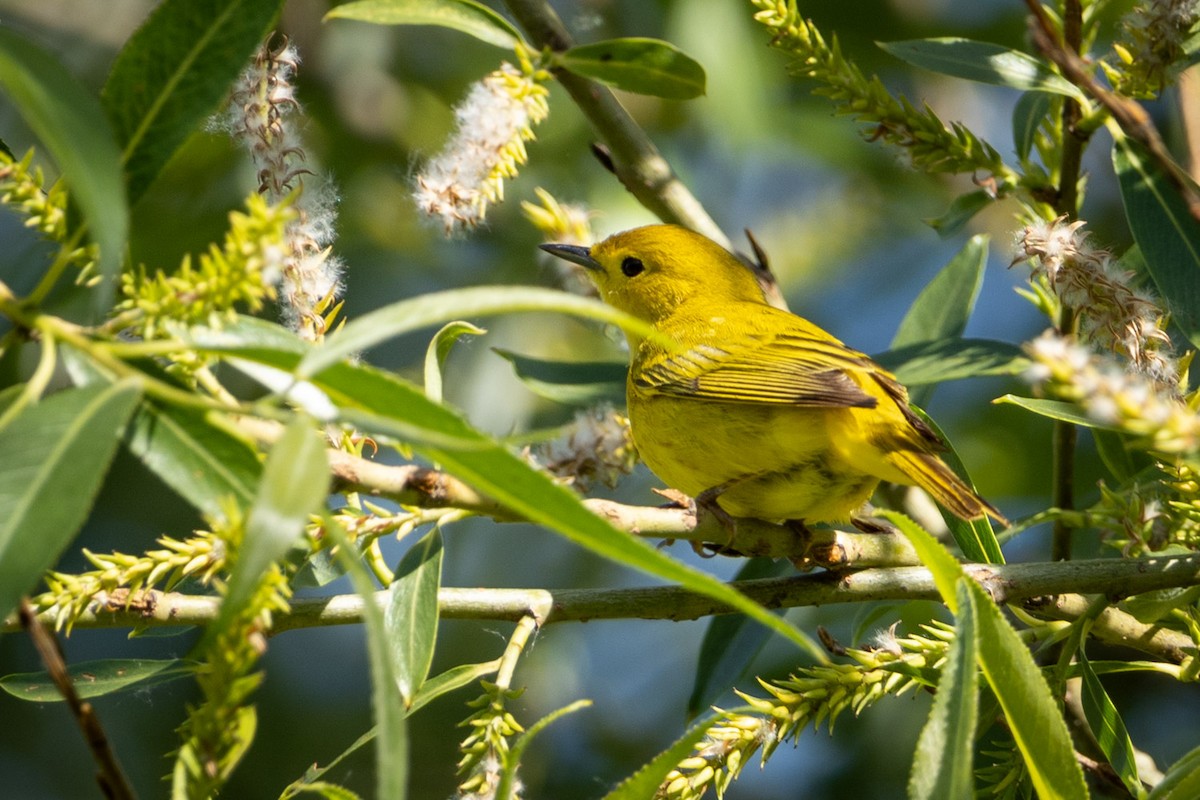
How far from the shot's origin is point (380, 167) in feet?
17.9

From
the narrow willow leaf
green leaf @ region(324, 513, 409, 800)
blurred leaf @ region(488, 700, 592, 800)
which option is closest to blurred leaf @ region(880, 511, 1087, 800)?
the narrow willow leaf

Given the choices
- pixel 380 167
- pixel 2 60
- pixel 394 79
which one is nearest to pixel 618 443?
pixel 2 60

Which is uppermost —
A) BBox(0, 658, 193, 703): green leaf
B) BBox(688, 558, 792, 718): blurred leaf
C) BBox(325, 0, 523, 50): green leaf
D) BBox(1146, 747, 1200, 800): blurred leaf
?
BBox(325, 0, 523, 50): green leaf

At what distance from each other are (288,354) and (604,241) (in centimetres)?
294

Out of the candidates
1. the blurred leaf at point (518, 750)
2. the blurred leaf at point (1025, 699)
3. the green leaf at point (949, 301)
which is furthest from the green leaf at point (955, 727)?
the green leaf at point (949, 301)

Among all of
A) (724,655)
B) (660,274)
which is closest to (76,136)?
(724,655)

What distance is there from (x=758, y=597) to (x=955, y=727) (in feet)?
2.61

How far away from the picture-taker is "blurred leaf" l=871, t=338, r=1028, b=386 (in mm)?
2752

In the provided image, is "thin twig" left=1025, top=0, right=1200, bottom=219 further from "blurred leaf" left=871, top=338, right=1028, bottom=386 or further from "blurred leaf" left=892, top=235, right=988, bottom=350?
"blurred leaf" left=892, top=235, right=988, bottom=350

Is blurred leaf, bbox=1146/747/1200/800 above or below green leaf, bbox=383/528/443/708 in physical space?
below

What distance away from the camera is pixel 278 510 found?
97 cm

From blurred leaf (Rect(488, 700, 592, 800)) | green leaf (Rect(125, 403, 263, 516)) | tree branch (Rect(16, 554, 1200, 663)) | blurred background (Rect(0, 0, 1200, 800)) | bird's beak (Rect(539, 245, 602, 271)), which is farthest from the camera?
blurred background (Rect(0, 0, 1200, 800))

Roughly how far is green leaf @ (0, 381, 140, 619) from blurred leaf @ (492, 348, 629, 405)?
1.85 meters

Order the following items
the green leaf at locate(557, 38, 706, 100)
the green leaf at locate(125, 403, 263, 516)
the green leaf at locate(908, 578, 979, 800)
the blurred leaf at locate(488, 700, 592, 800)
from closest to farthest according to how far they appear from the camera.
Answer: the green leaf at locate(125, 403, 263, 516) → the green leaf at locate(908, 578, 979, 800) → the blurred leaf at locate(488, 700, 592, 800) → the green leaf at locate(557, 38, 706, 100)
